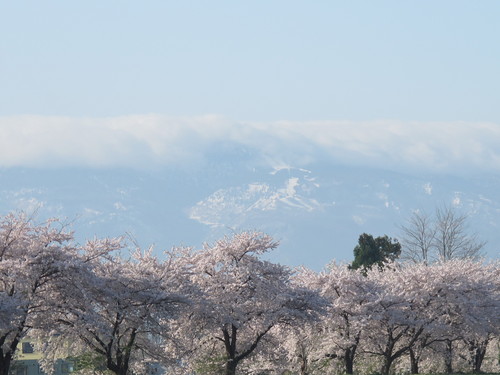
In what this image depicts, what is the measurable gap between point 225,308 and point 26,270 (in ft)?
42.7

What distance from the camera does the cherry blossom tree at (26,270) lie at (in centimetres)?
3888

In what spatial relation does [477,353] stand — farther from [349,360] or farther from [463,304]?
[349,360]

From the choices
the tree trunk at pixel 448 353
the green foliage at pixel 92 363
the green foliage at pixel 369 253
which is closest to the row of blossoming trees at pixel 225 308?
the tree trunk at pixel 448 353

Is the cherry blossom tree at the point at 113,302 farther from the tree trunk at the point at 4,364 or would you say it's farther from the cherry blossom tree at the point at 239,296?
the cherry blossom tree at the point at 239,296

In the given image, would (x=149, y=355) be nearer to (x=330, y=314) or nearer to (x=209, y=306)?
(x=209, y=306)

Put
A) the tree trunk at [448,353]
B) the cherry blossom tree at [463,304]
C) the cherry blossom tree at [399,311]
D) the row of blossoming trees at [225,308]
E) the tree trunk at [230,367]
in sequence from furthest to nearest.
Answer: the tree trunk at [448,353], the cherry blossom tree at [463,304], the cherry blossom tree at [399,311], the tree trunk at [230,367], the row of blossoming trees at [225,308]

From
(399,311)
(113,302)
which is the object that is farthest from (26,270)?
(399,311)

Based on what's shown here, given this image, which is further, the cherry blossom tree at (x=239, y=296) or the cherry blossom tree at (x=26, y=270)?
the cherry blossom tree at (x=239, y=296)

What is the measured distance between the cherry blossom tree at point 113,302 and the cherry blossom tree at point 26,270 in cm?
81

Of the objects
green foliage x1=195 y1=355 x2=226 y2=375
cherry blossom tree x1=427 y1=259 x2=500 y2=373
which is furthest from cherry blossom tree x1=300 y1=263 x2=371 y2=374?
green foliage x1=195 y1=355 x2=226 y2=375

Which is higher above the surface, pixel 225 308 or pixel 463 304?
pixel 463 304

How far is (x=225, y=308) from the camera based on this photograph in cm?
4928

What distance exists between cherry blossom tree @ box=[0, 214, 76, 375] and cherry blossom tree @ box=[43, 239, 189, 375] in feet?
2.64

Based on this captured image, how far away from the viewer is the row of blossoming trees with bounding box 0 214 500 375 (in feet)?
133
